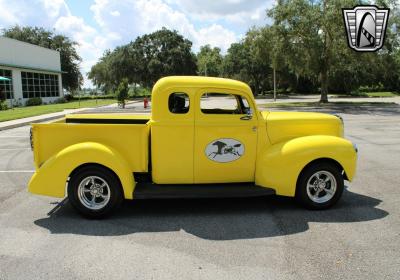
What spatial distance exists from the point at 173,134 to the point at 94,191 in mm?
1353

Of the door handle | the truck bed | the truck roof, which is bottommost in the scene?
the truck bed

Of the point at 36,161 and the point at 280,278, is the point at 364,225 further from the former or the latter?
the point at 36,161

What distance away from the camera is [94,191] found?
19.4ft

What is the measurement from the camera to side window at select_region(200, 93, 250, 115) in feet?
19.7

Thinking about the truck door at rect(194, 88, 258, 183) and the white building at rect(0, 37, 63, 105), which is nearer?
the truck door at rect(194, 88, 258, 183)

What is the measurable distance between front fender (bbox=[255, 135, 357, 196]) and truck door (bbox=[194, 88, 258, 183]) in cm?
21

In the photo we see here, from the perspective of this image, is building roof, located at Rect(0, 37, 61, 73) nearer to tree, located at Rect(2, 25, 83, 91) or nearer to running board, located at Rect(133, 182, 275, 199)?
tree, located at Rect(2, 25, 83, 91)

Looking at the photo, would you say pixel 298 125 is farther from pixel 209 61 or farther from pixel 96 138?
pixel 209 61

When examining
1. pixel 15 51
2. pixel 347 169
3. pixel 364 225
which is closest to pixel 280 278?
pixel 364 225

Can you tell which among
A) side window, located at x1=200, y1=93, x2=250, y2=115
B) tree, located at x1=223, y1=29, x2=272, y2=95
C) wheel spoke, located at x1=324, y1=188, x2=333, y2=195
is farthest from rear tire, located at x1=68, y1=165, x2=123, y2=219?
tree, located at x1=223, y1=29, x2=272, y2=95

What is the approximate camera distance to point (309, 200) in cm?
611

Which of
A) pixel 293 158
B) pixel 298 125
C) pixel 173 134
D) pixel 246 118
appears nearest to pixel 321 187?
pixel 293 158

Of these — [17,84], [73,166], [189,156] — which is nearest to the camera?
[73,166]

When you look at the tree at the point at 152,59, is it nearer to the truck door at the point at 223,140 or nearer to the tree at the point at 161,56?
the tree at the point at 161,56
